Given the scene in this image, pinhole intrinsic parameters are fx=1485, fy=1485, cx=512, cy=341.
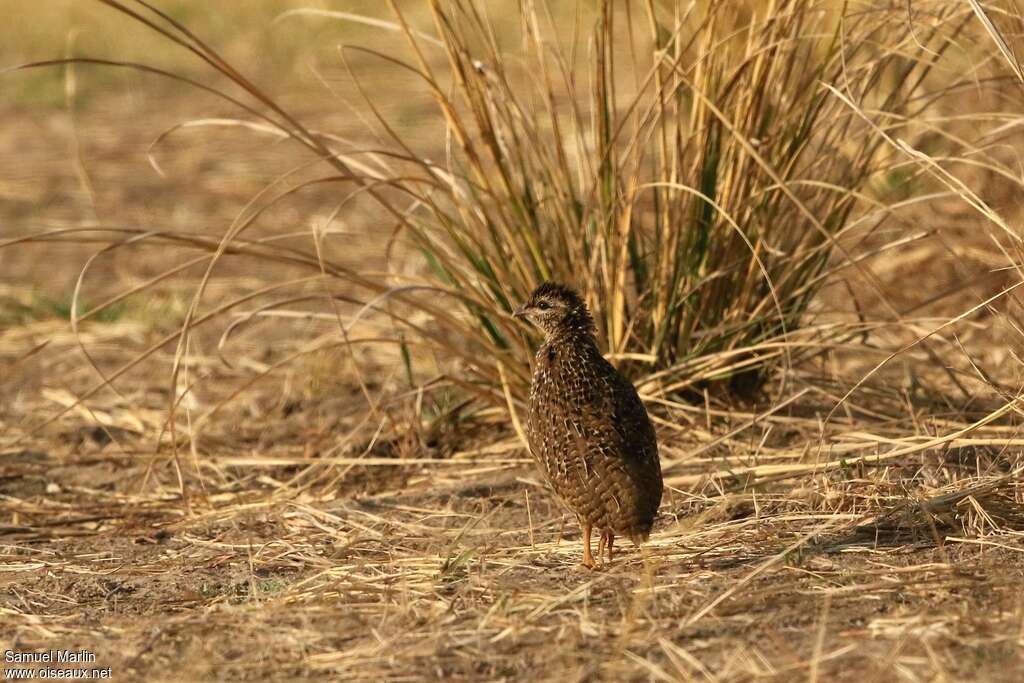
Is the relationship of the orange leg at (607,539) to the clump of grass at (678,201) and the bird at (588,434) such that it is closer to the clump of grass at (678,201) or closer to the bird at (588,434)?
the bird at (588,434)

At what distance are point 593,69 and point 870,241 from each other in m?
2.48

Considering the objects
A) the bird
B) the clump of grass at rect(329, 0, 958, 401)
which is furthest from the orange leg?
the clump of grass at rect(329, 0, 958, 401)

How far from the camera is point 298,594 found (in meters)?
4.18

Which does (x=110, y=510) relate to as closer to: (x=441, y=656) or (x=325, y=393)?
(x=325, y=393)

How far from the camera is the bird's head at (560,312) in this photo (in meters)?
4.70

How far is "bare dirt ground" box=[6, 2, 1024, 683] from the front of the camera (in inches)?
145

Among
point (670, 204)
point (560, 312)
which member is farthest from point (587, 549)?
point (670, 204)

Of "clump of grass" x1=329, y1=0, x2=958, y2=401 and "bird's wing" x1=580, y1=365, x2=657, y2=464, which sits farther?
"clump of grass" x1=329, y1=0, x2=958, y2=401

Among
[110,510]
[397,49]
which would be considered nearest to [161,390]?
[110,510]

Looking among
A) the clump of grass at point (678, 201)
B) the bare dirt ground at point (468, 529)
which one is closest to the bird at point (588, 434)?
the bare dirt ground at point (468, 529)

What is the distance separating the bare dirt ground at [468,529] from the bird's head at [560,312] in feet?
1.87

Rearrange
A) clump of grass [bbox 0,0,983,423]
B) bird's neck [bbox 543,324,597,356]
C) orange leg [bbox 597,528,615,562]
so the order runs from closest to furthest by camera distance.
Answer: orange leg [bbox 597,528,615,562]
bird's neck [bbox 543,324,597,356]
clump of grass [bbox 0,0,983,423]

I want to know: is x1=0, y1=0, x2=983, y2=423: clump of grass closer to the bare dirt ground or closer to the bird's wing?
Result: the bare dirt ground

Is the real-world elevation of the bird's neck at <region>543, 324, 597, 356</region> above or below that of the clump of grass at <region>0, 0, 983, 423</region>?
below
